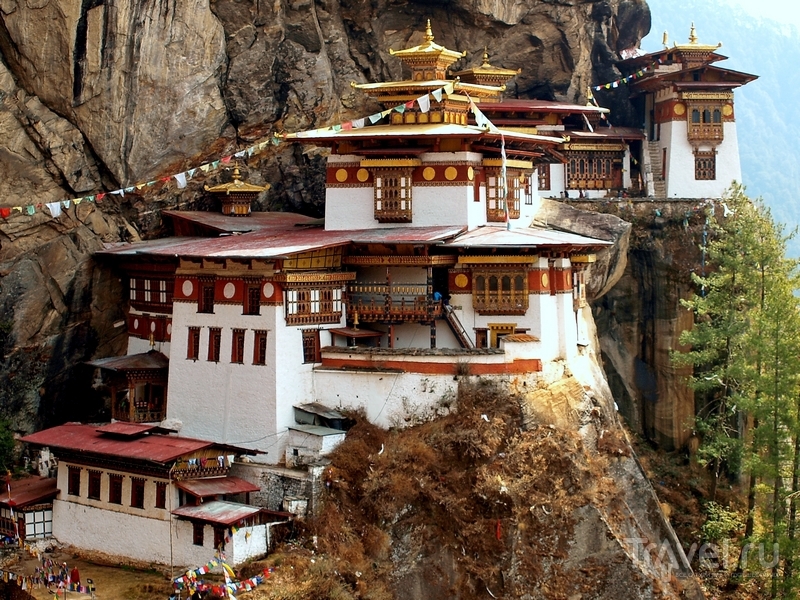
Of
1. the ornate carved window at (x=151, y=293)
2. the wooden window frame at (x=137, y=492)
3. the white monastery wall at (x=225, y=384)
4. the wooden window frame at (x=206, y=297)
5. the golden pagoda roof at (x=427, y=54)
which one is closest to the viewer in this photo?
the wooden window frame at (x=137, y=492)

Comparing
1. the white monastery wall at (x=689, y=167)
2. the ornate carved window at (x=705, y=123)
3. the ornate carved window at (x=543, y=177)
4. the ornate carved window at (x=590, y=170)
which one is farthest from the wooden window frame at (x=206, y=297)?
the ornate carved window at (x=705, y=123)

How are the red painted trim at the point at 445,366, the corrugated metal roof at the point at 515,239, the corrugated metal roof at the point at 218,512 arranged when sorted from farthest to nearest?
the corrugated metal roof at the point at 515,239 < the red painted trim at the point at 445,366 < the corrugated metal roof at the point at 218,512

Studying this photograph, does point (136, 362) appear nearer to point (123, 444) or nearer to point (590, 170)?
point (123, 444)

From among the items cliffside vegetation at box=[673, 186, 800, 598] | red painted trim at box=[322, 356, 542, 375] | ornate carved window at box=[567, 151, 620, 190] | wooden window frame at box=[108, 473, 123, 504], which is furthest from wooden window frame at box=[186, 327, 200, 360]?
ornate carved window at box=[567, 151, 620, 190]

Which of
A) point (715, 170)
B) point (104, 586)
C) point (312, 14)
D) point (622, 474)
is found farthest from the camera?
point (715, 170)

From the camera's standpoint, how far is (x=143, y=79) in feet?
157

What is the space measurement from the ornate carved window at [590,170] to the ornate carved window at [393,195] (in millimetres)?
15005

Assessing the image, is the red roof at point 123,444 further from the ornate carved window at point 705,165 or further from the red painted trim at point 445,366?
the ornate carved window at point 705,165

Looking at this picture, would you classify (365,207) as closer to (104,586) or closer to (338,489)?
(338,489)

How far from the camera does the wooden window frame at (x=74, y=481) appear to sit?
41.3m

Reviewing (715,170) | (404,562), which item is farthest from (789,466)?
(715,170)

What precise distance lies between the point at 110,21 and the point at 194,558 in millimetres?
18731

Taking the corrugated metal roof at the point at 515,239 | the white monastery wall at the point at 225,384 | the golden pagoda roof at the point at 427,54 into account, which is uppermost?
the golden pagoda roof at the point at 427,54

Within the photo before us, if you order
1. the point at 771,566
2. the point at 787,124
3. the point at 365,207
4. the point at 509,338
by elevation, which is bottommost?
the point at 771,566
